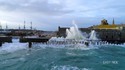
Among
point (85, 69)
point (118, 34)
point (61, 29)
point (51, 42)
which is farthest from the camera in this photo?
point (61, 29)

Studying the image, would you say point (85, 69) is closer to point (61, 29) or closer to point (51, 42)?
point (51, 42)

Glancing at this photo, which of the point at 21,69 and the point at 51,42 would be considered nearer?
the point at 21,69

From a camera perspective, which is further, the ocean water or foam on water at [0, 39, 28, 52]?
foam on water at [0, 39, 28, 52]

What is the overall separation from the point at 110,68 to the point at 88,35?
50.3 m

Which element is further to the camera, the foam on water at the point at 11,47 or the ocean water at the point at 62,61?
the foam on water at the point at 11,47

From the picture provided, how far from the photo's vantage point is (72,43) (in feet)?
183

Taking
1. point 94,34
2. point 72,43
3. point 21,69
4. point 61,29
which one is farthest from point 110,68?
point 61,29

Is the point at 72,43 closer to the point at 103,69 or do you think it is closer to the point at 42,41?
the point at 42,41

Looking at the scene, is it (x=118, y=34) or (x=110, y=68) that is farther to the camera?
(x=118, y=34)

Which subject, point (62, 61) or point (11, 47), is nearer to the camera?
point (62, 61)

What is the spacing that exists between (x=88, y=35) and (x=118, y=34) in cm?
884

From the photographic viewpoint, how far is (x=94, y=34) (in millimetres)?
70188

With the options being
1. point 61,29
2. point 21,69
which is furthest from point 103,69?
point 61,29

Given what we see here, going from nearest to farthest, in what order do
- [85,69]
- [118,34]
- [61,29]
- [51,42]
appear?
[85,69], [51,42], [118,34], [61,29]
